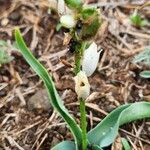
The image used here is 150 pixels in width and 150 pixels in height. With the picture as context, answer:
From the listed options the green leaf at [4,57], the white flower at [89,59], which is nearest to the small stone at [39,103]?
the green leaf at [4,57]

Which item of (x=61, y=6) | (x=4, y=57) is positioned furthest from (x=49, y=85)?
(x=4, y=57)

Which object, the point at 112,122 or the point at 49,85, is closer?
the point at 49,85

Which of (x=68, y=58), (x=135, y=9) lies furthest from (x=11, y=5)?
(x=135, y=9)

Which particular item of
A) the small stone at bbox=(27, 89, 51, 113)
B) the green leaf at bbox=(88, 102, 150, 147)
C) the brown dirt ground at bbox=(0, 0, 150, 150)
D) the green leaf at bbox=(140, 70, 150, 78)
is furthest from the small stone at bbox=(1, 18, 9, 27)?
the green leaf at bbox=(88, 102, 150, 147)

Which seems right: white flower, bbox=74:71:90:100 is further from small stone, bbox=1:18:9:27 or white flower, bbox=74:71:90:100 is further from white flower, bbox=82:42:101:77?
small stone, bbox=1:18:9:27

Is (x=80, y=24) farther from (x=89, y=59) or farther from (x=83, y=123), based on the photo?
(x=83, y=123)

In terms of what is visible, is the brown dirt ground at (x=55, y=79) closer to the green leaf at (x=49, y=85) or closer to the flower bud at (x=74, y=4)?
the green leaf at (x=49, y=85)

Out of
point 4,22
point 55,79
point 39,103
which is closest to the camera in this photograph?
point 39,103
